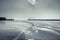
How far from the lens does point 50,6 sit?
11.6 feet

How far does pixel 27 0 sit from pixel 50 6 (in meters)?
0.79

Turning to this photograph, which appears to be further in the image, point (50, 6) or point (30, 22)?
point (50, 6)

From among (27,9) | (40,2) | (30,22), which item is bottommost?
(30,22)

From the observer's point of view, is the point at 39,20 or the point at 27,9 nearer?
the point at 27,9

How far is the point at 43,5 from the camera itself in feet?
11.4

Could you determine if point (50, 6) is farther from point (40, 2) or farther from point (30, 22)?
point (30, 22)

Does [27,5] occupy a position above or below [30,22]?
above

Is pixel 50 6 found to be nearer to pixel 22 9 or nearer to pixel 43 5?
pixel 43 5

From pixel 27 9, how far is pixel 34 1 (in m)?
0.33

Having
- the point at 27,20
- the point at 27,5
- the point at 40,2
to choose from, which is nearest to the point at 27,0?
the point at 27,5

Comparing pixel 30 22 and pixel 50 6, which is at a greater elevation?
pixel 50 6

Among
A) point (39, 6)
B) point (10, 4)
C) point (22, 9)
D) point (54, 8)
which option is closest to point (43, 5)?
point (39, 6)

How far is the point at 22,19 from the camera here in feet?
11.5

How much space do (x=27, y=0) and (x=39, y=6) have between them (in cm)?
42
